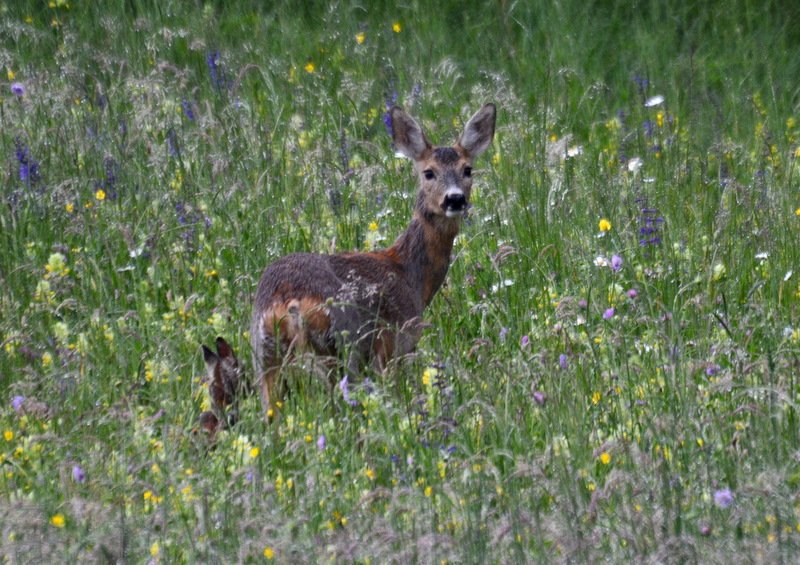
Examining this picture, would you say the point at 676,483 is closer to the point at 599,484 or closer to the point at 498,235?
the point at 599,484

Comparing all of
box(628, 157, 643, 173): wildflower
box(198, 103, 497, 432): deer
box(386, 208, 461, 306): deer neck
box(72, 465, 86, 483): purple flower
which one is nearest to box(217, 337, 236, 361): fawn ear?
box(198, 103, 497, 432): deer

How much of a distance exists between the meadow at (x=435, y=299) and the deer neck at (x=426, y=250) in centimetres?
16

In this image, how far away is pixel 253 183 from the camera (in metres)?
7.13

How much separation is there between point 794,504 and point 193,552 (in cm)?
169

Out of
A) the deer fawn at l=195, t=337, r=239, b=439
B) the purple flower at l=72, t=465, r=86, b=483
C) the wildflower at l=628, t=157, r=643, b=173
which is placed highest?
the wildflower at l=628, t=157, r=643, b=173

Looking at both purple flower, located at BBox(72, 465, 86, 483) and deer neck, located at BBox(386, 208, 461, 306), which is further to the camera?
deer neck, located at BBox(386, 208, 461, 306)

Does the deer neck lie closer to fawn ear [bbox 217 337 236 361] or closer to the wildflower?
the wildflower

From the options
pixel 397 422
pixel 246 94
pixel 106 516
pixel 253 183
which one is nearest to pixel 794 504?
pixel 397 422

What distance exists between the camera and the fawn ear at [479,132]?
6.67 meters

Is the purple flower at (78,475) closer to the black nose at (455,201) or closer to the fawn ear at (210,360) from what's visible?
the fawn ear at (210,360)

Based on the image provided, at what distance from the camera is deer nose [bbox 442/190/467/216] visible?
609cm

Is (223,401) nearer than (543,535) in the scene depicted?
No

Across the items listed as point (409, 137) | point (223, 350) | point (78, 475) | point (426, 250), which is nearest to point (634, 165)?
point (409, 137)

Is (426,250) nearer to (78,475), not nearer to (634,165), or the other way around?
(634,165)
